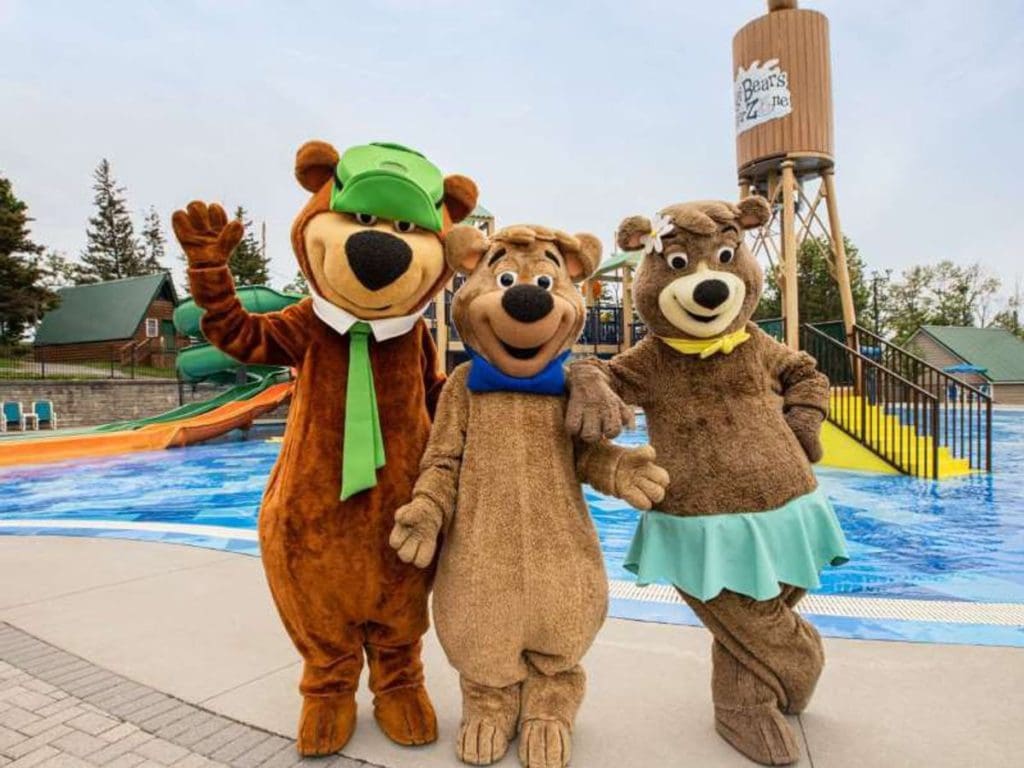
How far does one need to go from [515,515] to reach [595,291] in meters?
18.4

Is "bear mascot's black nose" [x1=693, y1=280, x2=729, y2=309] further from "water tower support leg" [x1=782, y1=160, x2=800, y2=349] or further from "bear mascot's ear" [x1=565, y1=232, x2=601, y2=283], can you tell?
"water tower support leg" [x1=782, y1=160, x2=800, y2=349]

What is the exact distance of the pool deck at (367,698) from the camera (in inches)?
89.3

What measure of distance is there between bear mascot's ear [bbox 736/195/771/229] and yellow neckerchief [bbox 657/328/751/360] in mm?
382

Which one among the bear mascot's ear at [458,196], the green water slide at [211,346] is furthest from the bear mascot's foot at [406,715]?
the green water slide at [211,346]

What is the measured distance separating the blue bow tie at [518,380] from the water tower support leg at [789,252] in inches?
427

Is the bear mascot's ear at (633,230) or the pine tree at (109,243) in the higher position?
the pine tree at (109,243)

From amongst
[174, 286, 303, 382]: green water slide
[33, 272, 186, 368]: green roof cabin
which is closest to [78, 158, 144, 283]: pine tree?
[33, 272, 186, 368]: green roof cabin

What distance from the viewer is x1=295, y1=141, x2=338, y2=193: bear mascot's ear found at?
2342 mm

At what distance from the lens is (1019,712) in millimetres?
2473

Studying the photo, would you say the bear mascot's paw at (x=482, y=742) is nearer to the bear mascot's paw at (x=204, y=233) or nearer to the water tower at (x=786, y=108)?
the bear mascot's paw at (x=204, y=233)

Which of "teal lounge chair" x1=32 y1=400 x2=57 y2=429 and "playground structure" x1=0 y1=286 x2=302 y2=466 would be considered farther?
"teal lounge chair" x1=32 y1=400 x2=57 y2=429

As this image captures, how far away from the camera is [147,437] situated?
43.6ft

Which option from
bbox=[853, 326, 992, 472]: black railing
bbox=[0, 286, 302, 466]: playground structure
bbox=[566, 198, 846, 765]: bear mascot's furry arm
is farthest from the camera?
bbox=[0, 286, 302, 466]: playground structure

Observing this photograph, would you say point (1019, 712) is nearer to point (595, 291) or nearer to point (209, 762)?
point (209, 762)
